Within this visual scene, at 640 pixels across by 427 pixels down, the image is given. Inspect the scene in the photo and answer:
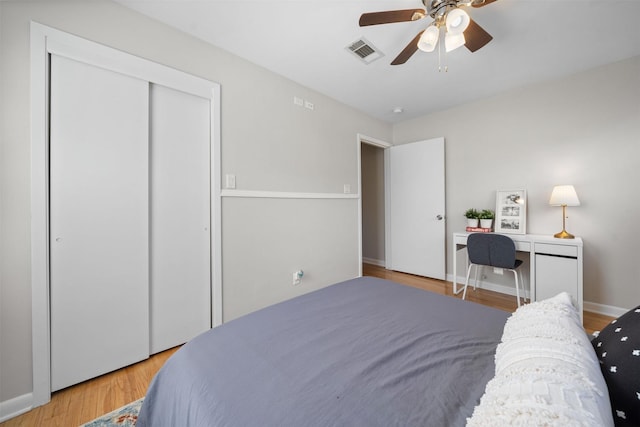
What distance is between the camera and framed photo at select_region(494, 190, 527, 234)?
2.71m

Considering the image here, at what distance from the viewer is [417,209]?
3.60m

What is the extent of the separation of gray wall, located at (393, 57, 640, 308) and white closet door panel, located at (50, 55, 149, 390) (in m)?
3.59

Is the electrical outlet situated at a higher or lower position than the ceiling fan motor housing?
lower

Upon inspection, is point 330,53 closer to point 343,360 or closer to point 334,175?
point 334,175

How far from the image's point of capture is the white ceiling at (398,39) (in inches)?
62.9

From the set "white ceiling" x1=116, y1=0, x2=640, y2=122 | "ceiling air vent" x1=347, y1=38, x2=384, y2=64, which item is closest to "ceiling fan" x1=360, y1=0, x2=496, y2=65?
"white ceiling" x1=116, y1=0, x2=640, y2=122

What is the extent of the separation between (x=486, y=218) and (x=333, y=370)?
2922 mm

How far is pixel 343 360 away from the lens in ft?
2.63

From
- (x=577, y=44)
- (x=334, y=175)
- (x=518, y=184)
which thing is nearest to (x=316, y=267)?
(x=334, y=175)

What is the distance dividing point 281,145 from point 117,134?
1270mm

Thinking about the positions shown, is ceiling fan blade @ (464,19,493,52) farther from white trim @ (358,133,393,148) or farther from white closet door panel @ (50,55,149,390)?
white closet door panel @ (50,55,149,390)

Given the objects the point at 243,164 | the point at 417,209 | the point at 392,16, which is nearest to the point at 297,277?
the point at 243,164

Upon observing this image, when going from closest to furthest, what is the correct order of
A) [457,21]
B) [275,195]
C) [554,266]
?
[457,21], [554,266], [275,195]

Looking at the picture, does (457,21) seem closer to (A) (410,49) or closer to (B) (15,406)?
(A) (410,49)
